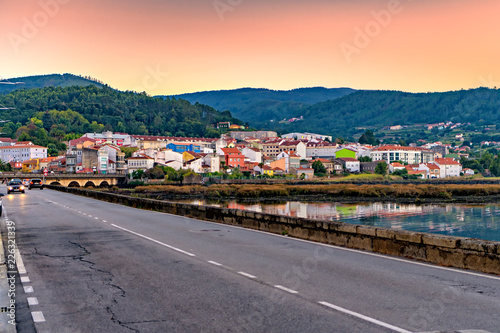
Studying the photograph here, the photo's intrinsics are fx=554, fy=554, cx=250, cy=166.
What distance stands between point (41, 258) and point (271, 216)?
832cm

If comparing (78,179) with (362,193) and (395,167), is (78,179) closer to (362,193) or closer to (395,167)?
(362,193)

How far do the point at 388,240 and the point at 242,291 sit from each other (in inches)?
217

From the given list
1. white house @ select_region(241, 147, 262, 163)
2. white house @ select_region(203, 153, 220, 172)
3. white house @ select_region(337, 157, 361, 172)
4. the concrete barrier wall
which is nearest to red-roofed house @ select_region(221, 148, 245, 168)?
white house @ select_region(203, 153, 220, 172)

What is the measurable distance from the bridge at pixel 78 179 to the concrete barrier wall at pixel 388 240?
4184 inches

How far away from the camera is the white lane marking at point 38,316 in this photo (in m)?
7.68

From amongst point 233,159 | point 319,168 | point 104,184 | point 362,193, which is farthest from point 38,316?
point 319,168

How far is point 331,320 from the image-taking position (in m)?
7.36

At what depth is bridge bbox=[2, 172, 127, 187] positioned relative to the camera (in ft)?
404

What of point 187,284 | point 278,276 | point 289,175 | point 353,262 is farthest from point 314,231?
point 289,175

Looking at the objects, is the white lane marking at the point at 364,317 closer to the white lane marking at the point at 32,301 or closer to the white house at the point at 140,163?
the white lane marking at the point at 32,301

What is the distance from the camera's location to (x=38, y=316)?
789 centimetres

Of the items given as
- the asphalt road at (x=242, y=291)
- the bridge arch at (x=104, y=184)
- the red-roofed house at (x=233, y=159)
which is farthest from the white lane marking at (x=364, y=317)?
the red-roofed house at (x=233, y=159)

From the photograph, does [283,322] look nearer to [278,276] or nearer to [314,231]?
[278,276]

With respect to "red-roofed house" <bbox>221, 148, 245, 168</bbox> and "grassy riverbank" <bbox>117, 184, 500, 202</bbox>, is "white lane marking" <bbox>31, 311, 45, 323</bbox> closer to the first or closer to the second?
"grassy riverbank" <bbox>117, 184, 500, 202</bbox>
